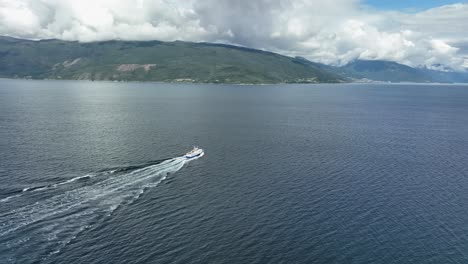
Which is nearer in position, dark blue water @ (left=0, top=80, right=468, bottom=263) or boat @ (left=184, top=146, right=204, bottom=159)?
dark blue water @ (left=0, top=80, right=468, bottom=263)

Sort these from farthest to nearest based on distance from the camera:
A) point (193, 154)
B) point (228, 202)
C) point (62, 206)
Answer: point (193, 154) < point (228, 202) < point (62, 206)

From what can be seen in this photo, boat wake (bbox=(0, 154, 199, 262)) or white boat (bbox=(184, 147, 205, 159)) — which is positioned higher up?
Answer: white boat (bbox=(184, 147, 205, 159))

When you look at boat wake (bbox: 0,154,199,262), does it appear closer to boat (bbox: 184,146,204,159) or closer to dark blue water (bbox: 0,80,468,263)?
dark blue water (bbox: 0,80,468,263)

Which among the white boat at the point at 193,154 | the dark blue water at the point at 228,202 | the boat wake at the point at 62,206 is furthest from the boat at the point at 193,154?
the boat wake at the point at 62,206

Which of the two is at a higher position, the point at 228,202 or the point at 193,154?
the point at 193,154

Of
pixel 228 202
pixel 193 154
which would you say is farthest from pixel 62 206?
pixel 193 154

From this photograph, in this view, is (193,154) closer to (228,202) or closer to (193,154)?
(193,154)

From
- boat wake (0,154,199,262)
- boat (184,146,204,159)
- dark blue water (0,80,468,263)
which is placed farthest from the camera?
boat (184,146,204,159)

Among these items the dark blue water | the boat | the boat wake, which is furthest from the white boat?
the boat wake

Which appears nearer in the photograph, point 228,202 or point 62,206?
point 62,206

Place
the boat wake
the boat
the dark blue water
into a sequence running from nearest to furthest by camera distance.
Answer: the boat wake → the dark blue water → the boat
